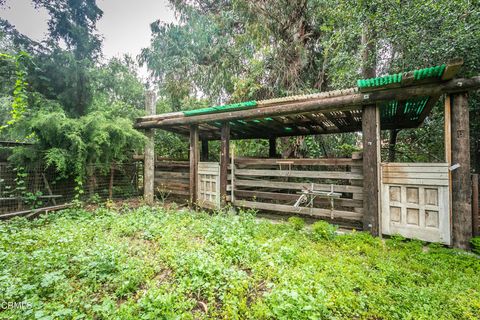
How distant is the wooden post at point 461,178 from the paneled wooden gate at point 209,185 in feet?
15.8

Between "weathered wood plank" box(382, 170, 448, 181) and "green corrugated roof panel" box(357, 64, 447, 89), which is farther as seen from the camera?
"weathered wood plank" box(382, 170, 448, 181)

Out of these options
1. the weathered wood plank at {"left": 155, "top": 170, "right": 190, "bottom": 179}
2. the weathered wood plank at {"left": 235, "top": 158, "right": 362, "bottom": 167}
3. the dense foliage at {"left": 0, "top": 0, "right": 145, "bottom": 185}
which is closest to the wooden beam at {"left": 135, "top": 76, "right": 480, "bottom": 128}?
the weathered wood plank at {"left": 235, "top": 158, "right": 362, "bottom": 167}

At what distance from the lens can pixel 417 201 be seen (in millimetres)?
3955

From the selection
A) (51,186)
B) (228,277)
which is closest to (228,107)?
(228,277)

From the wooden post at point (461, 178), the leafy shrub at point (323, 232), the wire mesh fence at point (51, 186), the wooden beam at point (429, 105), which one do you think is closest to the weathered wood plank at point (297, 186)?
the leafy shrub at point (323, 232)

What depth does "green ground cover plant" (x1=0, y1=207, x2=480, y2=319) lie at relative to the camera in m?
2.03

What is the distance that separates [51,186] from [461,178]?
896 cm

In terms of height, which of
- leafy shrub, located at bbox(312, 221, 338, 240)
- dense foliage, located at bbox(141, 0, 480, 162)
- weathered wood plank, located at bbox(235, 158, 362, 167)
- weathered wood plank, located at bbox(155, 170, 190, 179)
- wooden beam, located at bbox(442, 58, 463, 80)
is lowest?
leafy shrub, located at bbox(312, 221, 338, 240)

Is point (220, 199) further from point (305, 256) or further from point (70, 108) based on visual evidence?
point (70, 108)

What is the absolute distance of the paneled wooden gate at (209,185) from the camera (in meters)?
6.27

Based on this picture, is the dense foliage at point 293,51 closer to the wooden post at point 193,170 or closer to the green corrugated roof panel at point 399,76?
the green corrugated roof panel at point 399,76

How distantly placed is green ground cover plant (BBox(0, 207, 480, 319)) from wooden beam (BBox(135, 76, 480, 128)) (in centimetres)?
248

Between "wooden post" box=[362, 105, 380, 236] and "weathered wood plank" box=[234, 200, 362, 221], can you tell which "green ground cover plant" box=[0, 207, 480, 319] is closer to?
"wooden post" box=[362, 105, 380, 236]

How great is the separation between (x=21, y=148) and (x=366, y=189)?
7.72 metres
